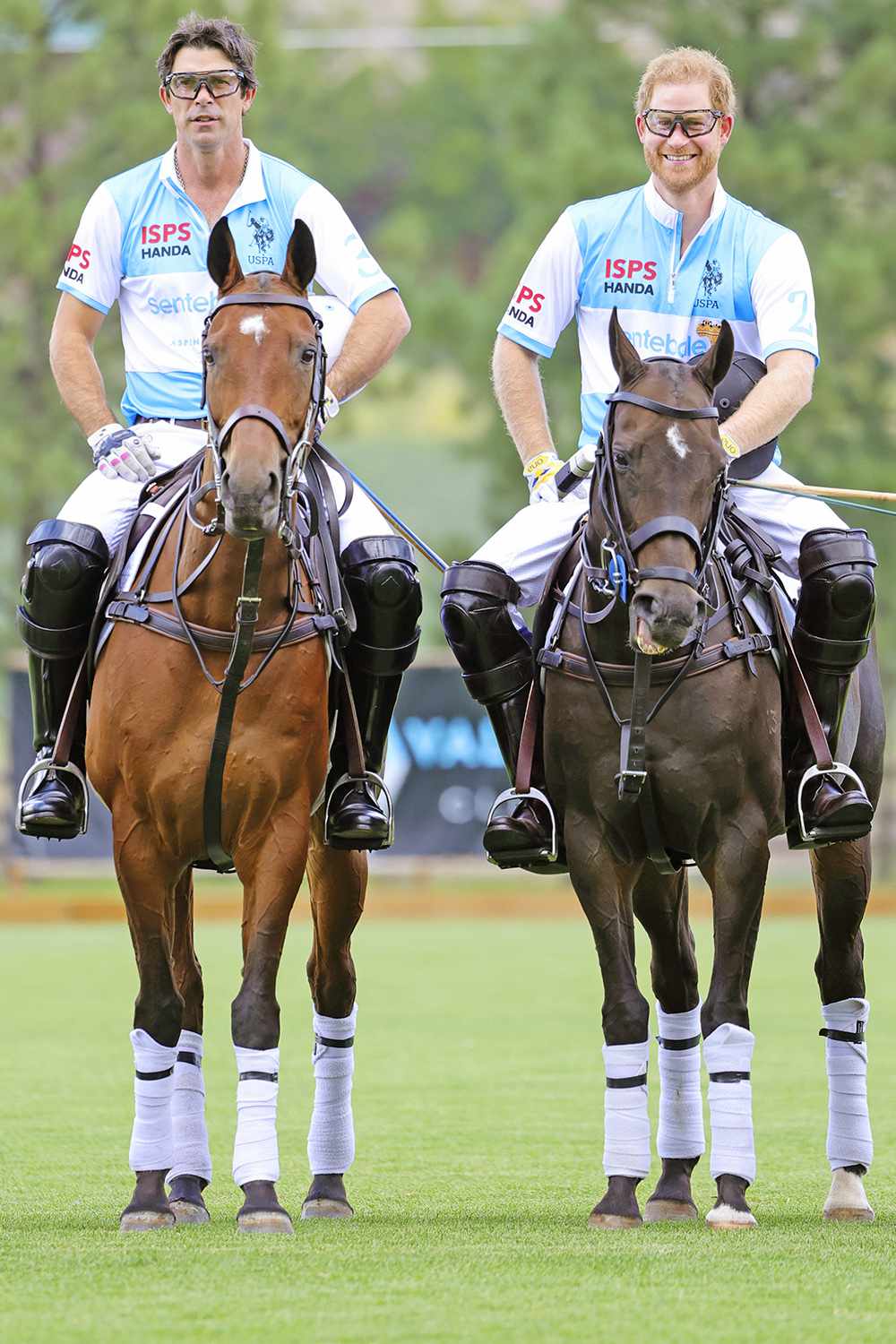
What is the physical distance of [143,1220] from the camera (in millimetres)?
6453

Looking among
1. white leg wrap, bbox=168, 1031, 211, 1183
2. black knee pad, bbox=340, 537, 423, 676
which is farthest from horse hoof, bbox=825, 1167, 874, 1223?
black knee pad, bbox=340, 537, 423, 676

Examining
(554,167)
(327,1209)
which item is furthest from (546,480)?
(554,167)

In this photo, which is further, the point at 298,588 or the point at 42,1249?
the point at 298,588

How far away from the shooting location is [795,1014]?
1348 cm

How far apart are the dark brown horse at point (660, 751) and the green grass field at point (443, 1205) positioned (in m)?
0.31

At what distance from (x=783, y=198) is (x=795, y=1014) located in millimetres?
15203

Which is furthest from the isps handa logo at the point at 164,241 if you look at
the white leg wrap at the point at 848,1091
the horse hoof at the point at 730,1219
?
the horse hoof at the point at 730,1219

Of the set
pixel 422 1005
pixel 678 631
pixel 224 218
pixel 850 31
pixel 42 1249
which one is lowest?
pixel 422 1005

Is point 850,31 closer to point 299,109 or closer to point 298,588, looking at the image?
point 299,109

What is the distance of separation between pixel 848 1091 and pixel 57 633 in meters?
2.84

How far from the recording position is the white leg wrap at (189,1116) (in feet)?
22.9

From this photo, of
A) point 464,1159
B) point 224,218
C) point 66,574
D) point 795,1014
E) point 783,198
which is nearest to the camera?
point 224,218

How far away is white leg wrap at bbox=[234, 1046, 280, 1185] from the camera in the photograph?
6.39 m

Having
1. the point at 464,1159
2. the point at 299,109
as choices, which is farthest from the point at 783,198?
the point at 464,1159
